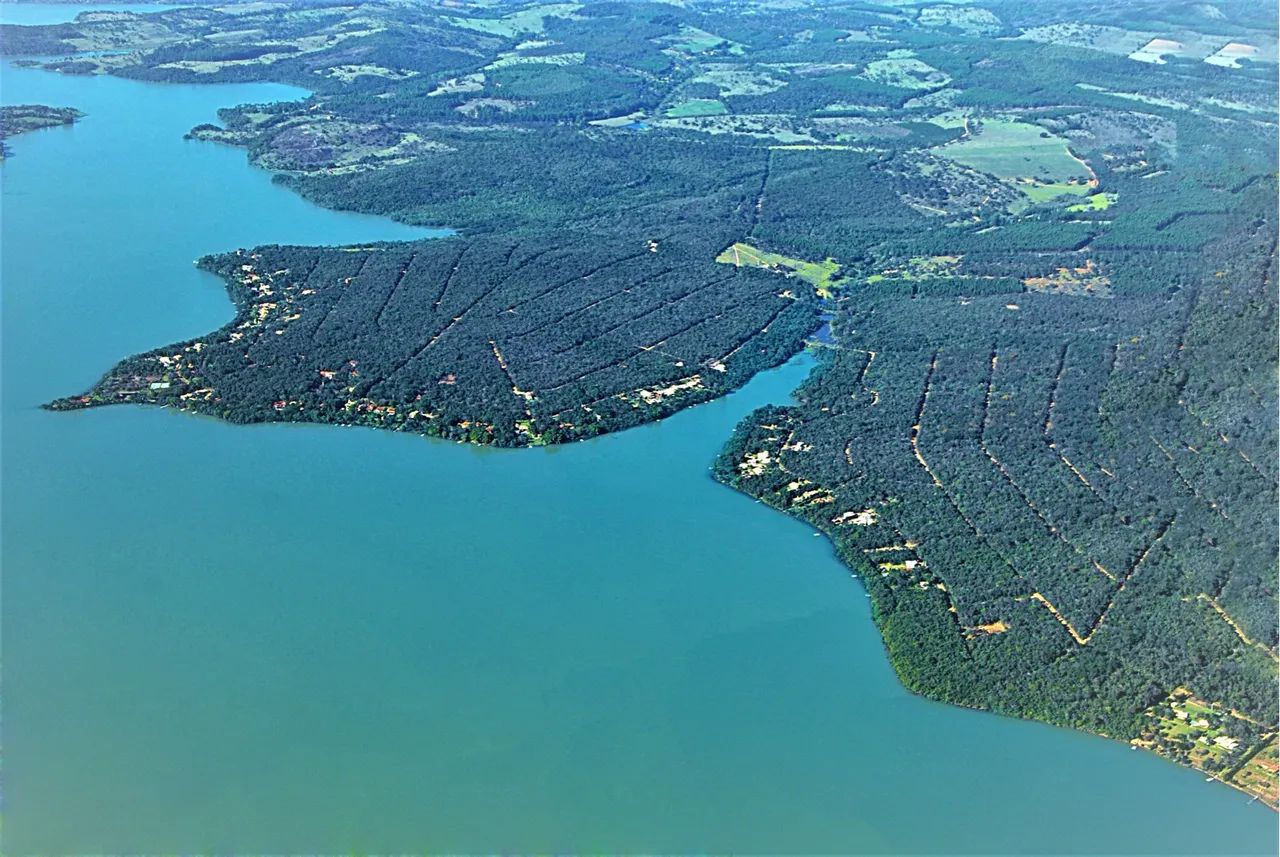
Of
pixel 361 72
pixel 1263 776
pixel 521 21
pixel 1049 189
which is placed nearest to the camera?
pixel 1263 776

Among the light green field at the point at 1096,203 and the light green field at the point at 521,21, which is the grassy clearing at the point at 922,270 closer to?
the light green field at the point at 1096,203

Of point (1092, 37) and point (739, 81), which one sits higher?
point (1092, 37)

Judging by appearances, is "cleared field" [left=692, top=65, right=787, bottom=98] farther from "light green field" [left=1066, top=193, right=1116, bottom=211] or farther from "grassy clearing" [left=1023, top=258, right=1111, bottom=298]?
"grassy clearing" [left=1023, top=258, right=1111, bottom=298]

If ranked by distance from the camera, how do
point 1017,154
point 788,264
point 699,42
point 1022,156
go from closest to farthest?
point 788,264, point 1022,156, point 1017,154, point 699,42

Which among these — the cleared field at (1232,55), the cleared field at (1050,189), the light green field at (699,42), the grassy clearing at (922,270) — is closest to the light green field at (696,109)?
the light green field at (699,42)

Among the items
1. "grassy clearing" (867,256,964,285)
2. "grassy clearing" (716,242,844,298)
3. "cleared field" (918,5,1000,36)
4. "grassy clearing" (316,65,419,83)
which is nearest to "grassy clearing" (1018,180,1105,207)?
"grassy clearing" (867,256,964,285)

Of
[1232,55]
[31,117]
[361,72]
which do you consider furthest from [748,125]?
[31,117]

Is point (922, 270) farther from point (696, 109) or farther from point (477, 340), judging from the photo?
point (696, 109)
